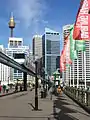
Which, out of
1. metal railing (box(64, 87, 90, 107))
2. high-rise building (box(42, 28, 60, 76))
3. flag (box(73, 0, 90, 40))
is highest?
high-rise building (box(42, 28, 60, 76))

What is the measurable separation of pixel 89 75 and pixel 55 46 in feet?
102

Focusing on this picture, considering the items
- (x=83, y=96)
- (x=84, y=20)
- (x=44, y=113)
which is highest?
(x=84, y=20)

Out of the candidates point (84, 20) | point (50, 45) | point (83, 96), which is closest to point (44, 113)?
point (84, 20)

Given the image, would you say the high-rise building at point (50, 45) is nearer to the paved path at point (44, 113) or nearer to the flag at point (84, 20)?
the paved path at point (44, 113)

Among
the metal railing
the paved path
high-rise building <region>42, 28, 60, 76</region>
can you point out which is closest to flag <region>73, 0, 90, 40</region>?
the paved path

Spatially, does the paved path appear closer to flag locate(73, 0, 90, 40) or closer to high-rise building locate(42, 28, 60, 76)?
flag locate(73, 0, 90, 40)

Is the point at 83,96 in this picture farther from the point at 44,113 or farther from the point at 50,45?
the point at 50,45

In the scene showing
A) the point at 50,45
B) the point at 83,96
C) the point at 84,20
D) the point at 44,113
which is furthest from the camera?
the point at 50,45

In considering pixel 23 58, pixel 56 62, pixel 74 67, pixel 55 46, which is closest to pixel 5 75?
pixel 56 62

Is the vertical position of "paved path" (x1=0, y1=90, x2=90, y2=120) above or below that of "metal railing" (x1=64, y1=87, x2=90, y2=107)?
below

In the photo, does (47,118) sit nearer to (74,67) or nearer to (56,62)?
(74,67)

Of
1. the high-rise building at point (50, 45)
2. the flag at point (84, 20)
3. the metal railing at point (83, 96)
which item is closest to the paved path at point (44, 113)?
the metal railing at point (83, 96)

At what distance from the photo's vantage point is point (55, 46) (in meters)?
85.3

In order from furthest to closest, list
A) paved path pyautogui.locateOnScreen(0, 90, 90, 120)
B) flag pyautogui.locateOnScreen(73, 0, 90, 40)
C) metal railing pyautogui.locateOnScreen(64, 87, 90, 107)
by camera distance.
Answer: metal railing pyautogui.locateOnScreen(64, 87, 90, 107)
paved path pyautogui.locateOnScreen(0, 90, 90, 120)
flag pyautogui.locateOnScreen(73, 0, 90, 40)
